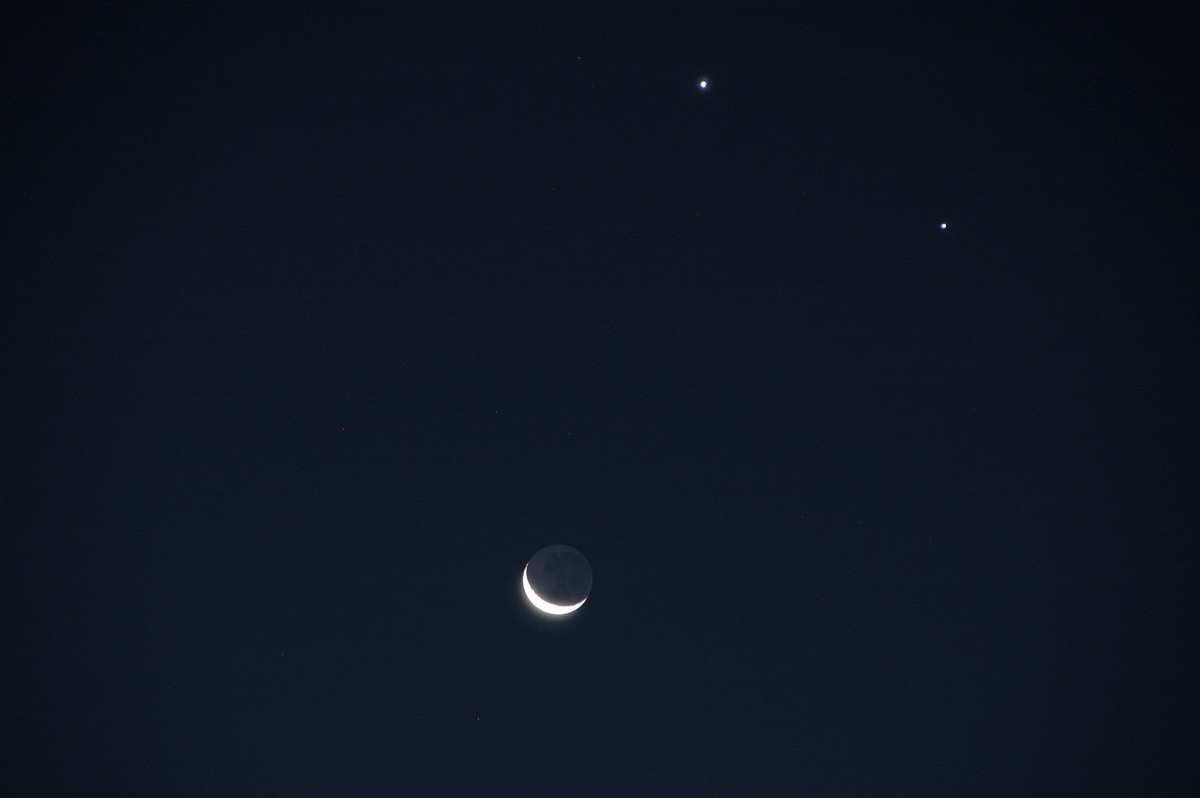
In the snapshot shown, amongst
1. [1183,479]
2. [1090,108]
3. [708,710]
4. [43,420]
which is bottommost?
[708,710]

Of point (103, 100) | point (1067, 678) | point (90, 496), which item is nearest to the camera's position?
point (103, 100)

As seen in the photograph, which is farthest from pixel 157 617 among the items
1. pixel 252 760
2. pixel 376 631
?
pixel 376 631

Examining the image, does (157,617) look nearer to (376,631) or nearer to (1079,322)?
(376,631)

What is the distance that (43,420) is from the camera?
513 cm

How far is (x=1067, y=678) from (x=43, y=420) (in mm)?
9528

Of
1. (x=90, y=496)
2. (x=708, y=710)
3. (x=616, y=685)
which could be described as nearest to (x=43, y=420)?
(x=90, y=496)

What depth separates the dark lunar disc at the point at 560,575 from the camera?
533cm

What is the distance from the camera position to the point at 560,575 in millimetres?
5402

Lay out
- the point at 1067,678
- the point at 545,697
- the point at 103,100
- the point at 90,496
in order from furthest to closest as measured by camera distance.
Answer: the point at 1067,678 → the point at 545,697 → the point at 90,496 → the point at 103,100

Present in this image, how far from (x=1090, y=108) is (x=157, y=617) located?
8.94m

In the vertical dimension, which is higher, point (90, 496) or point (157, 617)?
point (90, 496)

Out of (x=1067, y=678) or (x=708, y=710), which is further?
(x=1067, y=678)

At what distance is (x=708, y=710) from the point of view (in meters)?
5.82

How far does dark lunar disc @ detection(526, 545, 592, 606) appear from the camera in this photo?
533cm
